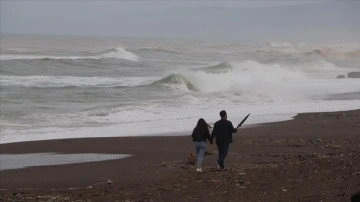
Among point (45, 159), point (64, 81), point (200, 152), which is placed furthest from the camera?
point (64, 81)

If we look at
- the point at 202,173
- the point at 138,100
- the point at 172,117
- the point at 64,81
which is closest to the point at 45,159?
the point at 202,173

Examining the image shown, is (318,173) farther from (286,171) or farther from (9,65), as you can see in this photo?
(9,65)

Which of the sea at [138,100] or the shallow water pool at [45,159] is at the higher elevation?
the sea at [138,100]

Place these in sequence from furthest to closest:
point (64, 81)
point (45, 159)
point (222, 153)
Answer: point (64, 81)
point (45, 159)
point (222, 153)

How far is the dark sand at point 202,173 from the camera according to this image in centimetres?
1112

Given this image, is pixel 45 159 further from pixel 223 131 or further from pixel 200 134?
pixel 223 131

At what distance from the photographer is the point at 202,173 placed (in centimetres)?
1311

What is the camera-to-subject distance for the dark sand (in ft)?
36.5

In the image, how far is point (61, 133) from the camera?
20344 millimetres

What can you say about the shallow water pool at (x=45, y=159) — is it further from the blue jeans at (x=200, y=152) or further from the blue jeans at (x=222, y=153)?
the blue jeans at (x=222, y=153)

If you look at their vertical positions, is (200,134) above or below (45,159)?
above

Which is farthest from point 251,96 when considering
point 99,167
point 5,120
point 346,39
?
point 346,39

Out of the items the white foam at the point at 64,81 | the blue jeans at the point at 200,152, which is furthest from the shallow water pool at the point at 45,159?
the white foam at the point at 64,81

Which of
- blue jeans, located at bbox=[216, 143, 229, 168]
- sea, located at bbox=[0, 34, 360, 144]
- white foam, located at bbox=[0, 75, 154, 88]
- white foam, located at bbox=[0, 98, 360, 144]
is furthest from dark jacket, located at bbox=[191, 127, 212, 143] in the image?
white foam, located at bbox=[0, 75, 154, 88]
